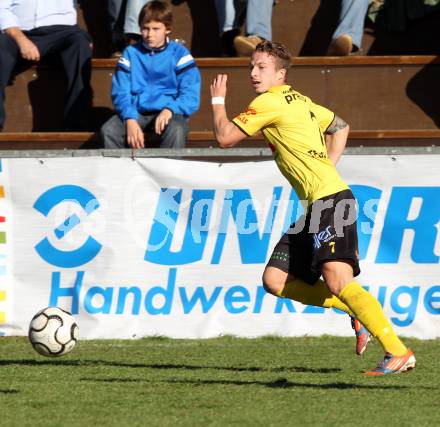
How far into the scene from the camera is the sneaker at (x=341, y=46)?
394 inches

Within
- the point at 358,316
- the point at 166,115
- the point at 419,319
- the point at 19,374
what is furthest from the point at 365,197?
the point at 19,374

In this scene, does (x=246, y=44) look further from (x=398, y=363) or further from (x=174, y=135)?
(x=398, y=363)

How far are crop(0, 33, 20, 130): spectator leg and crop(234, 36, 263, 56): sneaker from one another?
6.94 ft

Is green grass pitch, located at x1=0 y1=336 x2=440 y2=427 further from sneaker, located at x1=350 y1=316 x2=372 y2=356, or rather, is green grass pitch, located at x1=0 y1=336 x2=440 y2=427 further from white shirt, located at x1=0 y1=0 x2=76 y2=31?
white shirt, located at x1=0 y1=0 x2=76 y2=31

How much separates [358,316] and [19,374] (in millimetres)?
2222

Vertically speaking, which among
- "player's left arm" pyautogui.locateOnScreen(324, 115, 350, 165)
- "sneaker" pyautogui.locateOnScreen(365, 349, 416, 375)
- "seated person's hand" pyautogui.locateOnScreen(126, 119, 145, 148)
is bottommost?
"seated person's hand" pyautogui.locateOnScreen(126, 119, 145, 148)

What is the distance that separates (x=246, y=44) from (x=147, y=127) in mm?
1386

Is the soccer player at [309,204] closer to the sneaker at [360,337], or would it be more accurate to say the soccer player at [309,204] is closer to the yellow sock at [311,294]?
the yellow sock at [311,294]

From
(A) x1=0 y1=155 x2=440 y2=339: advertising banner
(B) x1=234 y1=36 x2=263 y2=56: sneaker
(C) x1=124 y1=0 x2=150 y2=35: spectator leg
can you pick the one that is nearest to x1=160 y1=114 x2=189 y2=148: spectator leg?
(A) x1=0 y1=155 x2=440 y2=339: advertising banner

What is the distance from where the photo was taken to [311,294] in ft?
21.8

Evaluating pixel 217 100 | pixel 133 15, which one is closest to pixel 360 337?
pixel 217 100

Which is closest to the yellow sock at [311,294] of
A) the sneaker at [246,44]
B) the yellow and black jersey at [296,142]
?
the yellow and black jersey at [296,142]

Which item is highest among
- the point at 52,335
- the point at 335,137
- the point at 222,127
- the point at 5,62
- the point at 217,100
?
the point at 217,100

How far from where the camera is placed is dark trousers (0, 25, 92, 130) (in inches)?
386
